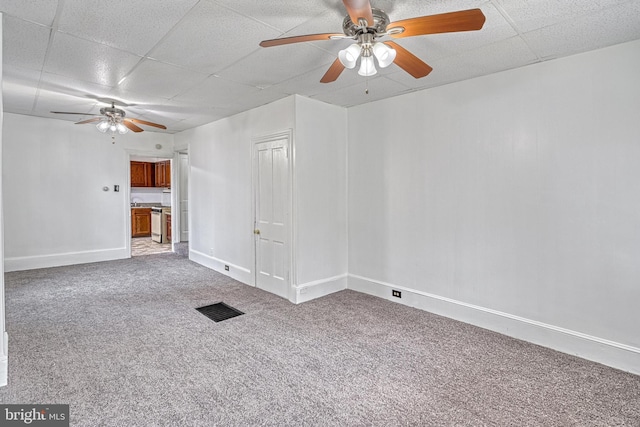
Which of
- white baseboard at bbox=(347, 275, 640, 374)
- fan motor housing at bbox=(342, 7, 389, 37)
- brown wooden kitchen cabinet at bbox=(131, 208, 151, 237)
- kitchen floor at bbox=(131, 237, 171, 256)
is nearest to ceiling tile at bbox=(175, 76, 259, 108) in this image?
fan motor housing at bbox=(342, 7, 389, 37)

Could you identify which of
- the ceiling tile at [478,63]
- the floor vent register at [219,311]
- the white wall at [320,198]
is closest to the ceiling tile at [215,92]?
the white wall at [320,198]

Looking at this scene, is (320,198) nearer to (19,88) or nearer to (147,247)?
(19,88)

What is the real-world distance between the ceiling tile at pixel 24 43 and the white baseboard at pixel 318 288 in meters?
3.31

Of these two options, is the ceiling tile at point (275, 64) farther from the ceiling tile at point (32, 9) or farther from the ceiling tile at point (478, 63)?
the ceiling tile at point (32, 9)

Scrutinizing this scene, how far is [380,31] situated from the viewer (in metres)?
2.16

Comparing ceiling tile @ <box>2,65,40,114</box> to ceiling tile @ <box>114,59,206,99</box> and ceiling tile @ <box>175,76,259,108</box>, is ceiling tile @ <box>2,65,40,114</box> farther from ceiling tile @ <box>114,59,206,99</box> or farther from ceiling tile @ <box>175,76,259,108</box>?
ceiling tile @ <box>175,76,259,108</box>

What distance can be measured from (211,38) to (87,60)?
134cm

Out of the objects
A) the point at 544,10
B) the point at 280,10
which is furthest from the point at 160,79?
the point at 544,10

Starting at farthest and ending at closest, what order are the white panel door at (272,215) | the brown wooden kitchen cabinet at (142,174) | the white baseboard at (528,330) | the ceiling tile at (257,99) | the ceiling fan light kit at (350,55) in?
the brown wooden kitchen cabinet at (142,174) < the white panel door at (272,215) < the ceiling tile at (257,99) < the white baseboard at (528,330) < the ceiling fan light kit at (350,55)

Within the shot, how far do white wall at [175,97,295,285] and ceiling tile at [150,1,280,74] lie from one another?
1299mm

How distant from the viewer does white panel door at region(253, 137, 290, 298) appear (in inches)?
168

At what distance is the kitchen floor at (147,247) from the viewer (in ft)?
24.0

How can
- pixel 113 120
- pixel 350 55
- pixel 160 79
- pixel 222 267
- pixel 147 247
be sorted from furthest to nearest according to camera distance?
pixel 147 247
pixel 222 267
pixel 113 120
pixel 160 79
pixel 350 55

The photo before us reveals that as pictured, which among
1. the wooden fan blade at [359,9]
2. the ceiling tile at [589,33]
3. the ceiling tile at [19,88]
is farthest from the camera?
the ceiling tile at [19,88]
